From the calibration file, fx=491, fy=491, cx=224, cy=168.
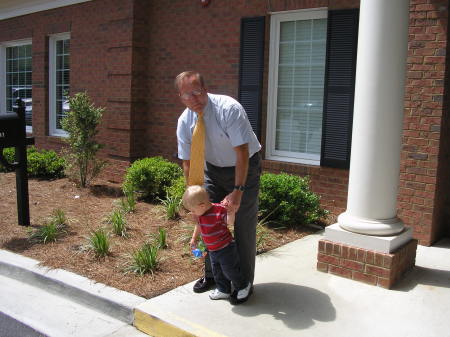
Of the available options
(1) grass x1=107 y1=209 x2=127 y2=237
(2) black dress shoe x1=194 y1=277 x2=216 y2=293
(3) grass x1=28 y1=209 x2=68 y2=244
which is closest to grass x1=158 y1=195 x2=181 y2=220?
(1) grass x1=107 y1=209 x2=127 y2=237

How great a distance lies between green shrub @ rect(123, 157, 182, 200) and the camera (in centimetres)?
753

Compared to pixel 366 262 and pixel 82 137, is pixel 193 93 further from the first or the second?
pixel 82 137

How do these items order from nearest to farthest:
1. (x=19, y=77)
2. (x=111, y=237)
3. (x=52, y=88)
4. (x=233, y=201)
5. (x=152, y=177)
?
(x=233, y=201)
(x=111, y=237)
(x=152, y=177)
(x=52, y=88)
(x=19, y=77)

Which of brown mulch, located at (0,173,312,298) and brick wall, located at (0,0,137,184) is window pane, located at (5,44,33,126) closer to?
brick wall, located at (0,0,137,184)

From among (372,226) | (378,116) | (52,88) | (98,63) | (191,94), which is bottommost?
(372,226)

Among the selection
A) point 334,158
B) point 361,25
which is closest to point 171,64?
point 334,158

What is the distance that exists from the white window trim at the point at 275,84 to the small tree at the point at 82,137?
3.20 meters

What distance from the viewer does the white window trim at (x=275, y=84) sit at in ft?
22.6

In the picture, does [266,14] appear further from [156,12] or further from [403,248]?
Answer: [403,248]

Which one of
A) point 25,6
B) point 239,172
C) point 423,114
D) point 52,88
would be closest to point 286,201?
point 423,114

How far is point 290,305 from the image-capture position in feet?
12.8

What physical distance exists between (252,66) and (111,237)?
323cm

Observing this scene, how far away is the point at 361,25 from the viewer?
427cm

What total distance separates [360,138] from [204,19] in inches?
174
